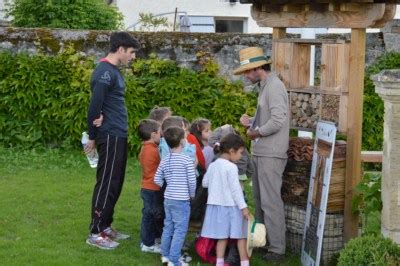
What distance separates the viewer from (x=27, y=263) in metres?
7.46

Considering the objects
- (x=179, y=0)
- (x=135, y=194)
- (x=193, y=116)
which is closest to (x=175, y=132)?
(x=135, y=194)

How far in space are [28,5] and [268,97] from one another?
666 centimetres

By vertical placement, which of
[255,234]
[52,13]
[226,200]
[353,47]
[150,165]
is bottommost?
[255,234]

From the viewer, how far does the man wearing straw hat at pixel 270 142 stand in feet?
25.2

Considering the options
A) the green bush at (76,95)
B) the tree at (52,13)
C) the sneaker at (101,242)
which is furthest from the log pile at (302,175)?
the tree at (52,13)

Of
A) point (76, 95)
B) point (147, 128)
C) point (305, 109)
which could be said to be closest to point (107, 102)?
point (147, 128)

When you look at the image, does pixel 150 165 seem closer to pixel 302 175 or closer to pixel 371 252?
pixel 302 175

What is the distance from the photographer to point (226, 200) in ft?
24.2

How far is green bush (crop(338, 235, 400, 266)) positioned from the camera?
19.7 feet

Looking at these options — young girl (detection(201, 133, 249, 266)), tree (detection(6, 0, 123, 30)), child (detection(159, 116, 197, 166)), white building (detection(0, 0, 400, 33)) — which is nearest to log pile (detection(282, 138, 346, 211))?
young girl (detection(201, 133, 249, 266))

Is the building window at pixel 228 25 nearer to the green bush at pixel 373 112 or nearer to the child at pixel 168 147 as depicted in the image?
the green bush at pixel 373 112

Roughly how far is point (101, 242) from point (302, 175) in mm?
1887

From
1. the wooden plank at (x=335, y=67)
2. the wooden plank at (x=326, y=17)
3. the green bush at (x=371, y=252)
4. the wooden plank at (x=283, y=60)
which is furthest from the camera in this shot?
the wooden plank at (x=283, y=60)

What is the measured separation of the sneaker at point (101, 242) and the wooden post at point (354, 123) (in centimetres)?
207
